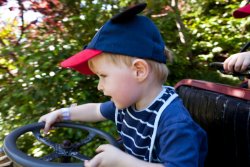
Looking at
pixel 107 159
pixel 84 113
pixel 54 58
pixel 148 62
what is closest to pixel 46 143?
pixel 84 113

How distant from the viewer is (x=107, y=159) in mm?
1185

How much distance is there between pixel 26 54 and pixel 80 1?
742 millimetres

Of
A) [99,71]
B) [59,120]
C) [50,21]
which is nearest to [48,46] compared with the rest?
[50,21]

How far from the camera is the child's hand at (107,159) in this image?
3.81 ft

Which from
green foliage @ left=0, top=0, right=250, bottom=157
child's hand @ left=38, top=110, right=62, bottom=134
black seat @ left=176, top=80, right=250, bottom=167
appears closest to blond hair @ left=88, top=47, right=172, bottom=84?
black seat @ left=176, top=80, right=250, bottom=167

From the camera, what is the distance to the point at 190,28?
5.02m

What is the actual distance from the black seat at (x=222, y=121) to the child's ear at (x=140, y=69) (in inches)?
16.3

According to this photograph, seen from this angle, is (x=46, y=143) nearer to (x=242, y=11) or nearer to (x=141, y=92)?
(x=141, y=92)

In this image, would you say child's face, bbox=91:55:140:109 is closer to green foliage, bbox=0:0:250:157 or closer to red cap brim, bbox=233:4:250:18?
red cap brim, bbox=233:4:250:18

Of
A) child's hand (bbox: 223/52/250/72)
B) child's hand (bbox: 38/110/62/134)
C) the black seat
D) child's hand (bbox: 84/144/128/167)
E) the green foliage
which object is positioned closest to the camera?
child's hand (bbox: 84/144/128/167)

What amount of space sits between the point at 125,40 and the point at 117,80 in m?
0.16

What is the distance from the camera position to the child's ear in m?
1.30

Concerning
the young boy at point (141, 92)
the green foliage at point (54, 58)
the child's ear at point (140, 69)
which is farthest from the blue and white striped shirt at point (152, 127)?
the green foliage at point (54, 58)

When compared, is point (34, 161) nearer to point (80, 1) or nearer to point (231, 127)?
point (231, 127)
